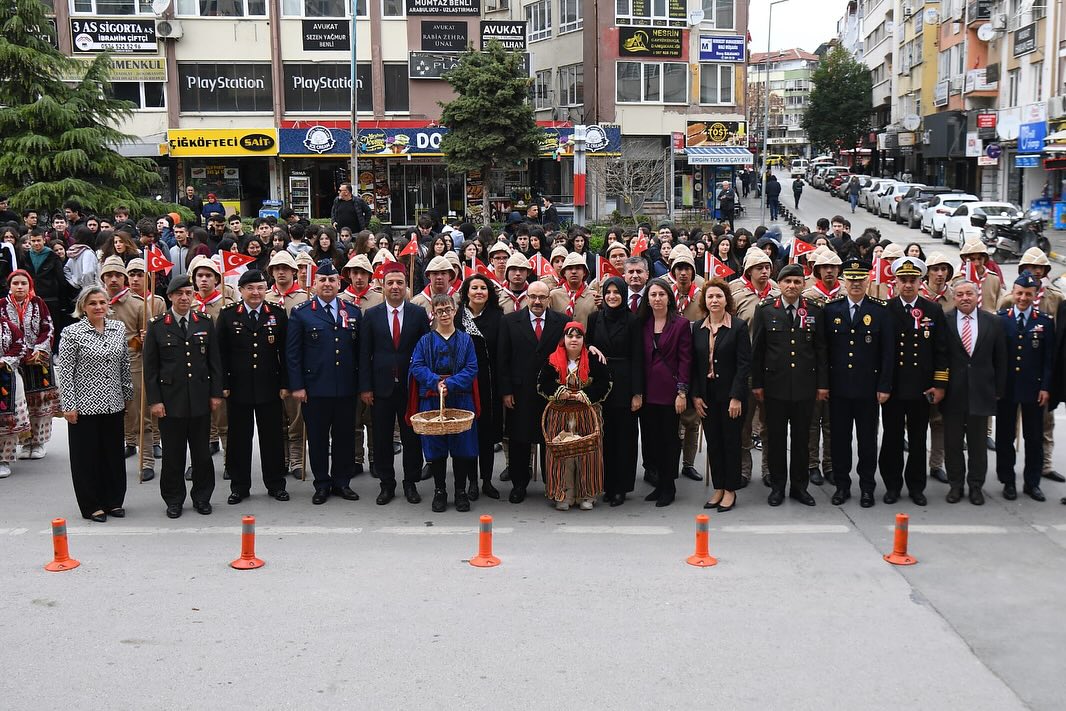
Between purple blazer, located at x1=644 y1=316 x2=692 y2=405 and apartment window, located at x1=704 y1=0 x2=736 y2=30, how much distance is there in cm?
4245

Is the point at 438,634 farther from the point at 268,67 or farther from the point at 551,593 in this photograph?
the point at 268,67

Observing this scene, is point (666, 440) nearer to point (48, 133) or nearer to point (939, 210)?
point (48, 133)

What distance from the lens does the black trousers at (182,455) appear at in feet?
31.4

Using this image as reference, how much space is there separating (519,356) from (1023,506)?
4701mm

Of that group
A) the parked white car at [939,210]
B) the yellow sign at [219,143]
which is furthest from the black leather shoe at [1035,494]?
the yellow sign at [219,143]

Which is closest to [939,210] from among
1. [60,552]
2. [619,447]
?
[619,447]

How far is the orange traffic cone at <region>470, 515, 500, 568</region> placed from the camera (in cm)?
815

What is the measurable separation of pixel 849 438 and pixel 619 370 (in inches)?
86.6

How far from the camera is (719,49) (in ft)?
158

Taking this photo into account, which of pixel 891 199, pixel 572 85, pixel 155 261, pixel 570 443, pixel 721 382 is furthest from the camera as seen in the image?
pixel 572 85

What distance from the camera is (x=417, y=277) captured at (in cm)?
1560

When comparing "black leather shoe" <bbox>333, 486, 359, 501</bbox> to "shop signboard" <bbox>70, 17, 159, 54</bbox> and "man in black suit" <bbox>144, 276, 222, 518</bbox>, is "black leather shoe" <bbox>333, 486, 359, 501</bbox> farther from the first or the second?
"shop signboard" <bbox>70, 17, 159, 54</bbox>

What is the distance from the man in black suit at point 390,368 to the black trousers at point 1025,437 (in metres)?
5.38

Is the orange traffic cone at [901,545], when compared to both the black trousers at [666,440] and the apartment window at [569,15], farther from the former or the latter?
the apartment window at [569,15]
